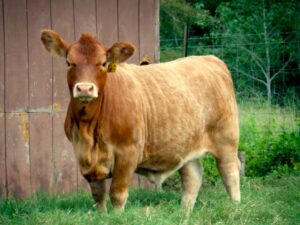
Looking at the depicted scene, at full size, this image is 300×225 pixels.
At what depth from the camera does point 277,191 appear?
8.93 m

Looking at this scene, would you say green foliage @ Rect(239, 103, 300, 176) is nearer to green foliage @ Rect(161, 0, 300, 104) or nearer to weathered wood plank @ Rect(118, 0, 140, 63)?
weathered wood plank @ Rect(118, 0, 140, 63)

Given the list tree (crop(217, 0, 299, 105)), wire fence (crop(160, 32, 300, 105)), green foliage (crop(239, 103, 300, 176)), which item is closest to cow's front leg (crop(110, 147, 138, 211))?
green foliage (crop(239, 103, 300, 176))

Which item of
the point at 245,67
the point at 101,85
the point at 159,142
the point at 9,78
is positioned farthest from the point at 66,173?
the point at 245,67

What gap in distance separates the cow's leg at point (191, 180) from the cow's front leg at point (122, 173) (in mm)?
1302

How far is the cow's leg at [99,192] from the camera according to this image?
7203 millimetres

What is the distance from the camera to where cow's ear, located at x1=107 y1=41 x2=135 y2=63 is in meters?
6.93

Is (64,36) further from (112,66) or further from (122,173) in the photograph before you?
(122,173)

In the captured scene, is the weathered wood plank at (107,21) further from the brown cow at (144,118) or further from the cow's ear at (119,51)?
the cow's ear at (119,51)

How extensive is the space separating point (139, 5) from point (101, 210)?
3.55m

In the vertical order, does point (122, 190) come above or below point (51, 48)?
below

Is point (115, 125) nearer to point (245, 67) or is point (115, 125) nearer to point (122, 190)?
point (122, 190)

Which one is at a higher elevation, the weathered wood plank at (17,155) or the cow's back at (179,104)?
the cow's back at (179,104)

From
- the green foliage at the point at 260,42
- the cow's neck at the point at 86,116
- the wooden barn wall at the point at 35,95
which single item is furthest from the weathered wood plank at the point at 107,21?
the green foliage at the point at 260,42

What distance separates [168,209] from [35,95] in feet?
8.86
